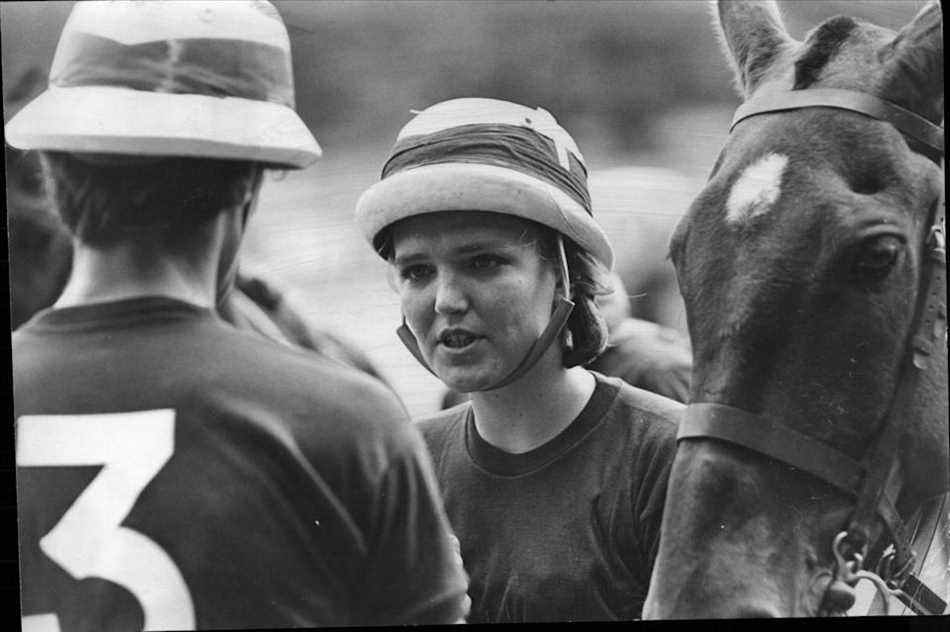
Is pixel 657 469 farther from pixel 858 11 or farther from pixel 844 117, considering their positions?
pixel 858 11

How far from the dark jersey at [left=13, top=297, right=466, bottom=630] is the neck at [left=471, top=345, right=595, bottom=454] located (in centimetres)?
25

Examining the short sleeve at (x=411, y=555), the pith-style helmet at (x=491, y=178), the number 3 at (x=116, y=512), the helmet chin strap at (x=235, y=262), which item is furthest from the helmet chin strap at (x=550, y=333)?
the number 3 at (x=116, y=512)

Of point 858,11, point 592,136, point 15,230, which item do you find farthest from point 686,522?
point 15,230

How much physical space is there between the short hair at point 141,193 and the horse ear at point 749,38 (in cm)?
146

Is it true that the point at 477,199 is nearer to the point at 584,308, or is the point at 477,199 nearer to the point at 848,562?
the point at 584,308

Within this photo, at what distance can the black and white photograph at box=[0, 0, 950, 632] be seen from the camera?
3314mm

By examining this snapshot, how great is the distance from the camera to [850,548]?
334cm

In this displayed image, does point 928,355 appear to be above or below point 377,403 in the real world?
above

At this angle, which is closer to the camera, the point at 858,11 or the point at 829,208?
the point at 829,208

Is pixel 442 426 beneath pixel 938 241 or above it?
beneath

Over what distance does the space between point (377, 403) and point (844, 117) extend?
1.61 m

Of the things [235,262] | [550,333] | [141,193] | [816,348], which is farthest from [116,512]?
[816,348]

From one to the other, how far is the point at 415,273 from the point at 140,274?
0.82 metres

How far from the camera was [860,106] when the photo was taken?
3359 millimetres
